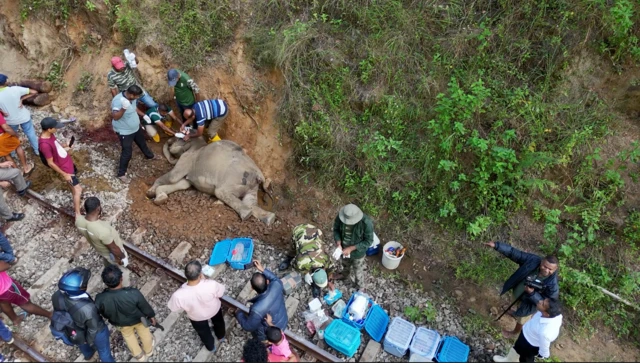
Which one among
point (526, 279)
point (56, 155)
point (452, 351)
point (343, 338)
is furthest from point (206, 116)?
point (526, 279)

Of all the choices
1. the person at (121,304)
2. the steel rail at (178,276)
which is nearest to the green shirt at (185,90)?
the steel rail at (178,276)

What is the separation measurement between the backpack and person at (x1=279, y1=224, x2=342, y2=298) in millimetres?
2553

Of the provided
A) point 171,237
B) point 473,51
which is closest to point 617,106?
point 473,51

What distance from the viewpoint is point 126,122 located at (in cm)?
688

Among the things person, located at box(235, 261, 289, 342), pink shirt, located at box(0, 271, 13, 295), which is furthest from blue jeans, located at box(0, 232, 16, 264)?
person, located at box(235, 261, 289, 342)

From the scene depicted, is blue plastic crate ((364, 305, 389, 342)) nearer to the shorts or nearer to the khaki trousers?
the khaki trousers

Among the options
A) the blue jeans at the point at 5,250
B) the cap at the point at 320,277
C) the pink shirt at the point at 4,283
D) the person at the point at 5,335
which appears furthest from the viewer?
the blue jeans at the point at 5,250

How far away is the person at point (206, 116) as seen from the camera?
737cm

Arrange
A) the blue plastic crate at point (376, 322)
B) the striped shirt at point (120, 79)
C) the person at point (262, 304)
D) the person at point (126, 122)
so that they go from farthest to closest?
1. the striped shirt at point (120, 79)
2. the person at point (126, 122)
3. the blue plastic crate at point (376, 322)
4. the person at point (262, 304)

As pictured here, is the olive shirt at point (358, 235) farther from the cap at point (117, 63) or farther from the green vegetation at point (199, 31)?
the cap at point (117, 63)

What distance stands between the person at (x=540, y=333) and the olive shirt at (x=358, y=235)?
2046mm

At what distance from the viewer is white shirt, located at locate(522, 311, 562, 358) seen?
4469 mm

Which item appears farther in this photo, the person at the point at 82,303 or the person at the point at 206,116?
the person at the point at 206,116

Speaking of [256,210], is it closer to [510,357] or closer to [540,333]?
[510,357]
